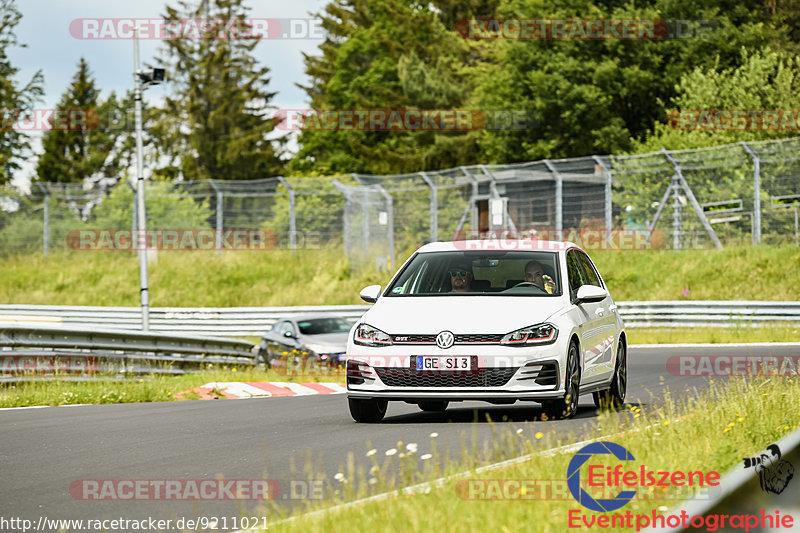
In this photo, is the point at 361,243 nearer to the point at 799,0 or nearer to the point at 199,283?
the point at 199,283

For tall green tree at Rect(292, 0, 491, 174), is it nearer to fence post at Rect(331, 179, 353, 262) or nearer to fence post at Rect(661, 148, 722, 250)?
fence post at Rect(331, 179, 353, 262)

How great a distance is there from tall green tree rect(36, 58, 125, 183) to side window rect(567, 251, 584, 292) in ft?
262

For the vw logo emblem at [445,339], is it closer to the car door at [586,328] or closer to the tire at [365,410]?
the tire at [365,410]

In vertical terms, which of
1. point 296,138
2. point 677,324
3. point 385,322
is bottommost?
point 677,324

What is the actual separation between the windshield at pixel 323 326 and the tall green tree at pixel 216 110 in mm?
55472

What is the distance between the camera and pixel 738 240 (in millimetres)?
33250

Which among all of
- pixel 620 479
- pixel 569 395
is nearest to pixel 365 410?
pixel 569 395

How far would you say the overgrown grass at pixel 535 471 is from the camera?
5488 millimetres

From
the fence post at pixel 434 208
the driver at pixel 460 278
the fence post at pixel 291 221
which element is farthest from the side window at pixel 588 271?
the fence post at pixel 291 221

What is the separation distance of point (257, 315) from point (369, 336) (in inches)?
962

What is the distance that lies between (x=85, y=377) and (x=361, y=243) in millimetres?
21451

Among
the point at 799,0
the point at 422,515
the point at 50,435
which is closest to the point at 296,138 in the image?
the point at 799,0

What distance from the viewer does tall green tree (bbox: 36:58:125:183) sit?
295 feet
